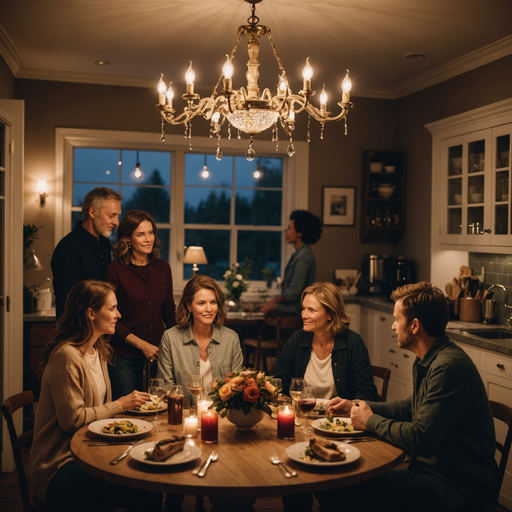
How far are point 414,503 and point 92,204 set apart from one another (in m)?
2.23

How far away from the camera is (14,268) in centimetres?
347

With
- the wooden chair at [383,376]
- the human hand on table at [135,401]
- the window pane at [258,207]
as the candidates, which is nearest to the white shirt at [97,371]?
the human hand on table at [135,401]

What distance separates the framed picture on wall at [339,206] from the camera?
5.35 meters

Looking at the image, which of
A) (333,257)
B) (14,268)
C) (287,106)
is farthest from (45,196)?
(287,106)

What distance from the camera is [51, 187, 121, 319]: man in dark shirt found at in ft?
9.86

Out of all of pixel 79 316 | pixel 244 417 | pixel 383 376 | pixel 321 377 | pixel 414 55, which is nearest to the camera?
pixel 244 417

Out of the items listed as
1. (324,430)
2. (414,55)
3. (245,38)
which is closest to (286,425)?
(324,430)

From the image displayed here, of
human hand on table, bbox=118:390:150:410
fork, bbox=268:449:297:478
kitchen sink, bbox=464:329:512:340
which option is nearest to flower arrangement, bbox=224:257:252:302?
kitchen sink, bbox=464:329:512:340

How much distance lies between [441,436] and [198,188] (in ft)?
13.1

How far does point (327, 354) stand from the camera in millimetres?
2674

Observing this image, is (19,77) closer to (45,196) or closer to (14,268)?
(45,196)

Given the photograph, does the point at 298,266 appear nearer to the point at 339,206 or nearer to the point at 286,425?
the point at 339,206

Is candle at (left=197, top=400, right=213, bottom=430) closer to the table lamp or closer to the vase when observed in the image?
the vase

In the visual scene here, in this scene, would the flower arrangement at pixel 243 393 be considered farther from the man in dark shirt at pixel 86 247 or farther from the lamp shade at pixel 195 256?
the lamp shade at pixel 195 256
